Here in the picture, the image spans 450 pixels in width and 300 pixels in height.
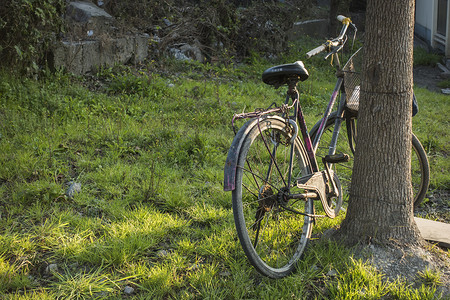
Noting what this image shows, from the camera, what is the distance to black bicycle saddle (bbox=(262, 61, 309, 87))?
9.24 ft

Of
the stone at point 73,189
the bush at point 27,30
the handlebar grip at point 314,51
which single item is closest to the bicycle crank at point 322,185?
the handlebar grip at point 314,51

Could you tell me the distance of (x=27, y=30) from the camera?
5.92m

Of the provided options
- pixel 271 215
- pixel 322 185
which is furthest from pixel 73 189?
pixel 322 185

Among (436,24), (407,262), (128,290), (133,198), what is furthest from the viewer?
(436,24)

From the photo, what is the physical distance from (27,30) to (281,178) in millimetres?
4506

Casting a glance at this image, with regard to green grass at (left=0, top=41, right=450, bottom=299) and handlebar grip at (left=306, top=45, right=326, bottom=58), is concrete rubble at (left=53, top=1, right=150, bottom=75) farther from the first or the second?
handlebar grip at (left=306, top=45, right=326, bottom=58)

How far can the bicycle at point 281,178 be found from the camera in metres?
2.56

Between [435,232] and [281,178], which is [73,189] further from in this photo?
[435,232]

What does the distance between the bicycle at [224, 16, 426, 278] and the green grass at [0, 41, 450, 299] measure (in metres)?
0.16

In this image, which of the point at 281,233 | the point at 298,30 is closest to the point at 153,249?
the point at 281,233

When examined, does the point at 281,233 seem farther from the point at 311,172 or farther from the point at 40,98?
the point at 40,98

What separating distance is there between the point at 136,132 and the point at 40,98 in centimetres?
141

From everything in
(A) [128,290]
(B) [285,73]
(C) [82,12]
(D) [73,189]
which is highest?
(C) [82,12]

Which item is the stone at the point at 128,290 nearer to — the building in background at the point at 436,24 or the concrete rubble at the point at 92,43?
the concrete rubble at the point at 92,43
